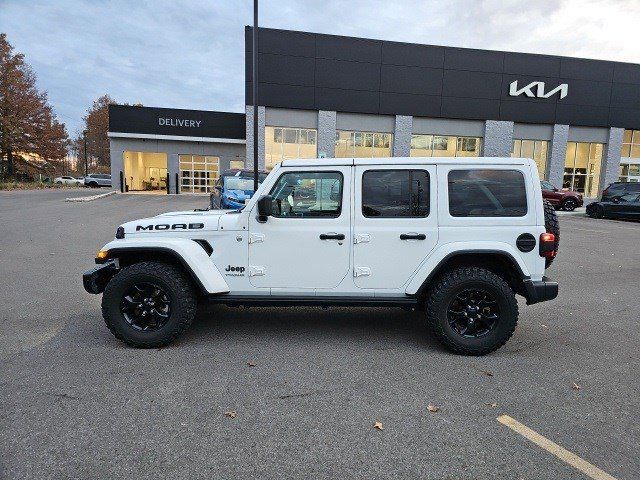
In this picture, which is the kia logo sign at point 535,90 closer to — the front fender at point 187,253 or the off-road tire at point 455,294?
the off-road tire at point 455,294

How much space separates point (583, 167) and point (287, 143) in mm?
21721

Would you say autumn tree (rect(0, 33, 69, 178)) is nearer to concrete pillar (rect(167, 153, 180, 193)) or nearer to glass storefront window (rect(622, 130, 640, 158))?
concrete pillar (rect(167, 153, 180, 193))

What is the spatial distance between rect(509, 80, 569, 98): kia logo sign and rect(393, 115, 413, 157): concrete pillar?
733cm

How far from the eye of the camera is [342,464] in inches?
98.9

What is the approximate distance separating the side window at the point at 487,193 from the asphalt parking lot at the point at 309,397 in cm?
141

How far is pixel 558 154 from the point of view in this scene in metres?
29.6

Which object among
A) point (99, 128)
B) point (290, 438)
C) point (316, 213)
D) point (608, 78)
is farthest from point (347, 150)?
point (99, 128)

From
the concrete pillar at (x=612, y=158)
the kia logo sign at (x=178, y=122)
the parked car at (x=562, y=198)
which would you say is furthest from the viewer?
the kia logo sign at (x=178, y=122)

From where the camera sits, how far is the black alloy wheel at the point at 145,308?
414cm

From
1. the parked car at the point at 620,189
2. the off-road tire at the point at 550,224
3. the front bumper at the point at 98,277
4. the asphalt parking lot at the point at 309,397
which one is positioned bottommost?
the asphalt parking lot at the point at 309,397

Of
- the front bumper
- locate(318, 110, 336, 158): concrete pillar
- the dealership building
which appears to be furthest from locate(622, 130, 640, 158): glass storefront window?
the front bumper

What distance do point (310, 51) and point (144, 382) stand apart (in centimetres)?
2596

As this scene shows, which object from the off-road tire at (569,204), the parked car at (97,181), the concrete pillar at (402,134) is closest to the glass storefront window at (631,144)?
the off-road tire at (569,204)

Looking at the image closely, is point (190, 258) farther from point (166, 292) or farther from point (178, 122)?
point (178, 122)
